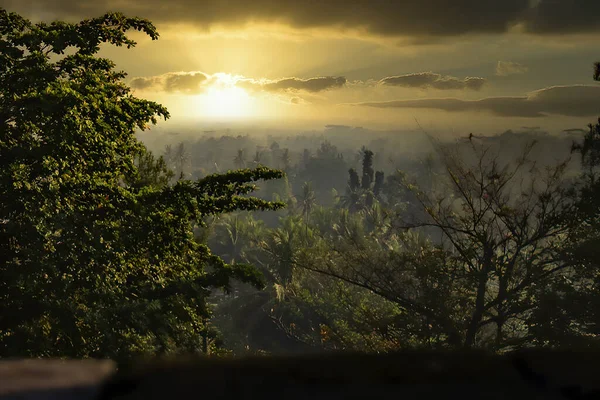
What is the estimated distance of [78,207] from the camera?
32.8 feet

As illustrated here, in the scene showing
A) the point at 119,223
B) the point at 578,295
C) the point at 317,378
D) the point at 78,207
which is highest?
the point at 317,378

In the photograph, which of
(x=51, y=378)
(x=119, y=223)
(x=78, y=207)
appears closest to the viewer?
(x=51, y=378)

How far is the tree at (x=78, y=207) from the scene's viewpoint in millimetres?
9172

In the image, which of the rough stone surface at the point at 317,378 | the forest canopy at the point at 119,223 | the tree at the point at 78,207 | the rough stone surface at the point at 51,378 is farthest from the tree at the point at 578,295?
the rough stone surface at the point at 51,378

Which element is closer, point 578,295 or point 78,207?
point 78,207

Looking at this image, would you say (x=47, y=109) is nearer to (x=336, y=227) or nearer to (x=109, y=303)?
(x=109, y=303)

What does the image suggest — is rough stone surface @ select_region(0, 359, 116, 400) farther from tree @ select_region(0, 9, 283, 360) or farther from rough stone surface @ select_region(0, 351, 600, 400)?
tree @ select_region(0, 9, 283, 360)

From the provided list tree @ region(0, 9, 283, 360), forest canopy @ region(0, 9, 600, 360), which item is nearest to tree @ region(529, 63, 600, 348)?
forest canopy @ region(0, 9, 600, 360)

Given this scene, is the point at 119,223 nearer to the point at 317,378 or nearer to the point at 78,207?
the point at 78,207

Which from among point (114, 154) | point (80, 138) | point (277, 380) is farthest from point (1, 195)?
point (277, 380)

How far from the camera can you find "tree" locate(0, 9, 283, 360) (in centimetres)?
917

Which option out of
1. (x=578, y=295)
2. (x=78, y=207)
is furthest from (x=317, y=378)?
(x=578, y=295)

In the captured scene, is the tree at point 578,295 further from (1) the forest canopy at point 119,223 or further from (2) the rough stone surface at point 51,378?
(2) the rough stone surface at point 51,378

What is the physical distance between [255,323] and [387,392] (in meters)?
50.6
